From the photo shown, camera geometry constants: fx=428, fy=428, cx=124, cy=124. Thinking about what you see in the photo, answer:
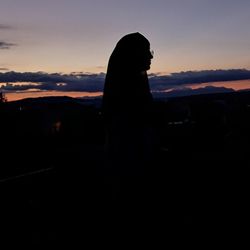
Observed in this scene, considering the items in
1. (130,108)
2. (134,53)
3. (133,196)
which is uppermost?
(134,53)

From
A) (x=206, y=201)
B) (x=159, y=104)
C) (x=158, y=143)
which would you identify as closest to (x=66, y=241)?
(x=158, y=143)

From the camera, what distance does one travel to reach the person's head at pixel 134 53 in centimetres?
463

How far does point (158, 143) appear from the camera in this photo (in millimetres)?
4816

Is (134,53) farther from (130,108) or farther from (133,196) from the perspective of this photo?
(133,196)

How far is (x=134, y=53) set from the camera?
183 inches

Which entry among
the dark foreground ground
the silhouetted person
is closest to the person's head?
the silhouetted person

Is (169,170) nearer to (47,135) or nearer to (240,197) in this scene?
(240,197)

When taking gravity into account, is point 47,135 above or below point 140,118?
below

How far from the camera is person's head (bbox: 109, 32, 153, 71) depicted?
4.63 m

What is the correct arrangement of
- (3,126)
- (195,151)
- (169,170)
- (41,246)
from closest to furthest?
(41,246) → (169,170) → (195,151) → (3,126)

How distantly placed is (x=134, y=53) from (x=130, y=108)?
60cm

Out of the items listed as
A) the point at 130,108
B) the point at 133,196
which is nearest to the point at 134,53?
the point at 130,108

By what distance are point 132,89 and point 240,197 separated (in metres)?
3.26

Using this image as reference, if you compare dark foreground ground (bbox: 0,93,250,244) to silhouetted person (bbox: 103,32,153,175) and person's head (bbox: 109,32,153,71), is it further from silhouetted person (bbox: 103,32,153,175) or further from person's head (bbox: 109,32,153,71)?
person's head (bbox: 109,32,153,71)
